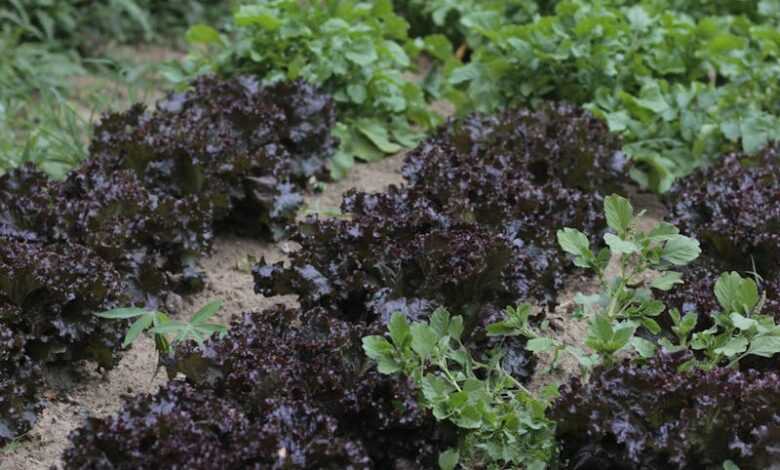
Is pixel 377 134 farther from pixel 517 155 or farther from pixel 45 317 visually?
pixel 45 317

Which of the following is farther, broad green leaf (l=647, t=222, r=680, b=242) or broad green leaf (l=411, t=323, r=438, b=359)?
broad green leaf (l=647, t=222, r=680, b=242)

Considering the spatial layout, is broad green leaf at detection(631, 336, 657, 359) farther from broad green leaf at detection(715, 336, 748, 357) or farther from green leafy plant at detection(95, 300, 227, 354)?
green leafy plant at detection(95, 300, 227, 354)

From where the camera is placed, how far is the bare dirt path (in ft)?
13.3

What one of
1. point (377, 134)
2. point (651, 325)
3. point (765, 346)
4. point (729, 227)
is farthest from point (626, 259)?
point (377, 134)

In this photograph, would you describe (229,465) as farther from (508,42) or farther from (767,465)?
(508,42)

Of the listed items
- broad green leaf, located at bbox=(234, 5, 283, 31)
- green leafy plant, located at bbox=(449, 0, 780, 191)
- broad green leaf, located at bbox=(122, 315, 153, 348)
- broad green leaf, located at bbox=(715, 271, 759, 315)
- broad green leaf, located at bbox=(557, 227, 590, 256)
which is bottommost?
green leafy plant, located at bbox=(449, 0, 780, 191)

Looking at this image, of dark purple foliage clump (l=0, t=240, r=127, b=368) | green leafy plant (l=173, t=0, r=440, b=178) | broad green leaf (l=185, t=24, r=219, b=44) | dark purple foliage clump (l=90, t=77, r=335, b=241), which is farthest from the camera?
broad green leaf (l=185, t=24, r=219, b=44)

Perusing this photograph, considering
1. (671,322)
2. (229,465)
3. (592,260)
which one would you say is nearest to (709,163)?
(671,322)

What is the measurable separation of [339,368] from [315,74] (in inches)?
122

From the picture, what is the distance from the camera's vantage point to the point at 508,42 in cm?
657

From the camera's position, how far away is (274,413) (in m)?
3.51

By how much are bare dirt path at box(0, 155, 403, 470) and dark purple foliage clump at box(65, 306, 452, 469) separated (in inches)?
19.4

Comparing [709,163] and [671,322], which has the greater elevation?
[671,322]

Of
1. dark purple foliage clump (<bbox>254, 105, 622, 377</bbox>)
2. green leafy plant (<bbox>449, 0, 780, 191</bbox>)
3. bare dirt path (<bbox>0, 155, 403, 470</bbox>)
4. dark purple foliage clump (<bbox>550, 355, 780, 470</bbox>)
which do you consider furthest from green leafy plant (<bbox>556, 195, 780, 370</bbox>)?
green leafy plant (<bbox>449, 0, 780, 191</bbox>)
